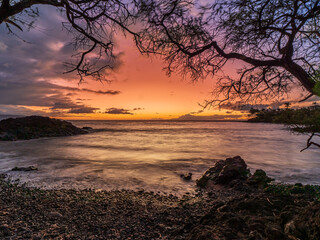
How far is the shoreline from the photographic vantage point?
286 cm

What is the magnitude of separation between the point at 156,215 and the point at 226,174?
13.6 ft

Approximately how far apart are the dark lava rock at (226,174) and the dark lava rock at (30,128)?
25450 mm

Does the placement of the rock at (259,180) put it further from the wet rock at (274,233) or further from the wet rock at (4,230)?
the wet rock at (4,230)

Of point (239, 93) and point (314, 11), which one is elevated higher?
point (314, 11)

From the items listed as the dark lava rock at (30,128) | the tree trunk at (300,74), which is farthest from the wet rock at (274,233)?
the dark lava rock at (30,128)

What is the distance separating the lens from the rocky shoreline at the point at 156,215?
2857 millimetres

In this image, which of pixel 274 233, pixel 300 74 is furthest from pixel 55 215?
pixel 300 74

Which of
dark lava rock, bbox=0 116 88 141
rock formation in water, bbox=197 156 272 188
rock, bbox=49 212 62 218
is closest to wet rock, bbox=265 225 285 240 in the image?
rock, bbox=49 212 62 218

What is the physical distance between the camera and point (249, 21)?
441cm

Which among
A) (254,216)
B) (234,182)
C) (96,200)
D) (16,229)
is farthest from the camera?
(234,182)

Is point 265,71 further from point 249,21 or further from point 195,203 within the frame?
point 195,203

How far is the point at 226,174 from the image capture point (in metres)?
7.70

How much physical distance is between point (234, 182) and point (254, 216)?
4418 mm

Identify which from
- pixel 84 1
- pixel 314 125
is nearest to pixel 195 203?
pixel 314 125
